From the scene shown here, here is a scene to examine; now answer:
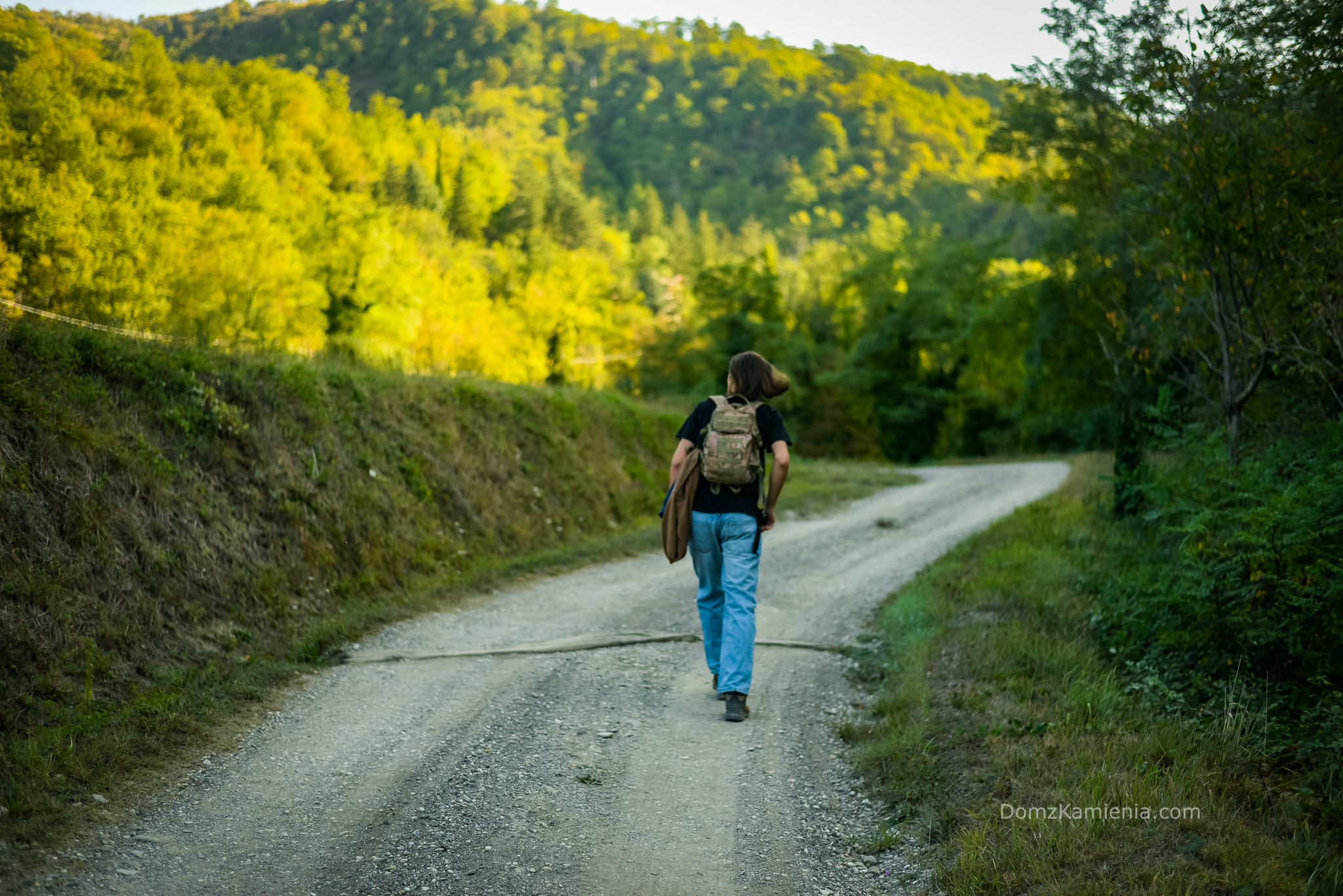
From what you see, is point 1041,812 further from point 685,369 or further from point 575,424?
point 685,369

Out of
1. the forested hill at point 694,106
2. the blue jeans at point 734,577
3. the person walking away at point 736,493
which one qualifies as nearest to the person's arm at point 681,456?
the person walking away at point 736,493

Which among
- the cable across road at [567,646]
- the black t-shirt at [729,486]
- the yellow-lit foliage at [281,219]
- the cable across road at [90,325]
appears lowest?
the cable across road at [567,646]

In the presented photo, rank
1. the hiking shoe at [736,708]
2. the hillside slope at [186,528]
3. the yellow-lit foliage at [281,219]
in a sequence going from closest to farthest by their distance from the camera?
the hillside slope at [186,528], the hiking shoe at [736,708], the yellow-lit foliage at [281,219]

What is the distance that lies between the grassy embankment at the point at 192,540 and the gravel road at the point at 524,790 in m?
0.42

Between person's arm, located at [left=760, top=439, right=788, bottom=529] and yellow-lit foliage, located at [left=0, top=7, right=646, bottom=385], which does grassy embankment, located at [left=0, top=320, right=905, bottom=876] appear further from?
person's arm, located at [left=760, top=439, right=788, bottom=529]

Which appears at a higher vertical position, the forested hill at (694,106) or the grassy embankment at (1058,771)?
the forested hill at (694,106)

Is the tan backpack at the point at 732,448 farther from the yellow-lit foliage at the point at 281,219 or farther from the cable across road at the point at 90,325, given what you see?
the yellow-lit foliage at the point at 281,219

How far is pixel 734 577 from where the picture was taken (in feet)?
17.8

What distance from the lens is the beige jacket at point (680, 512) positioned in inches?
217

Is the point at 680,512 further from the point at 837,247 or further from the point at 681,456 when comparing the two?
the point at 837,247

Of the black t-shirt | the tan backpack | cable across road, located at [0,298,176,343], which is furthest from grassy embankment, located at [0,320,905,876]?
the tan backpack

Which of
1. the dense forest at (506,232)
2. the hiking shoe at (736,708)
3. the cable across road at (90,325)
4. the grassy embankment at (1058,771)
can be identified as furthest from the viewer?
the dense forest at (506,232)

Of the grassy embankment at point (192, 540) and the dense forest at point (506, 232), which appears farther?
the dense forest at point (506, 232)

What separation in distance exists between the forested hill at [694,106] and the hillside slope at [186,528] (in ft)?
272
